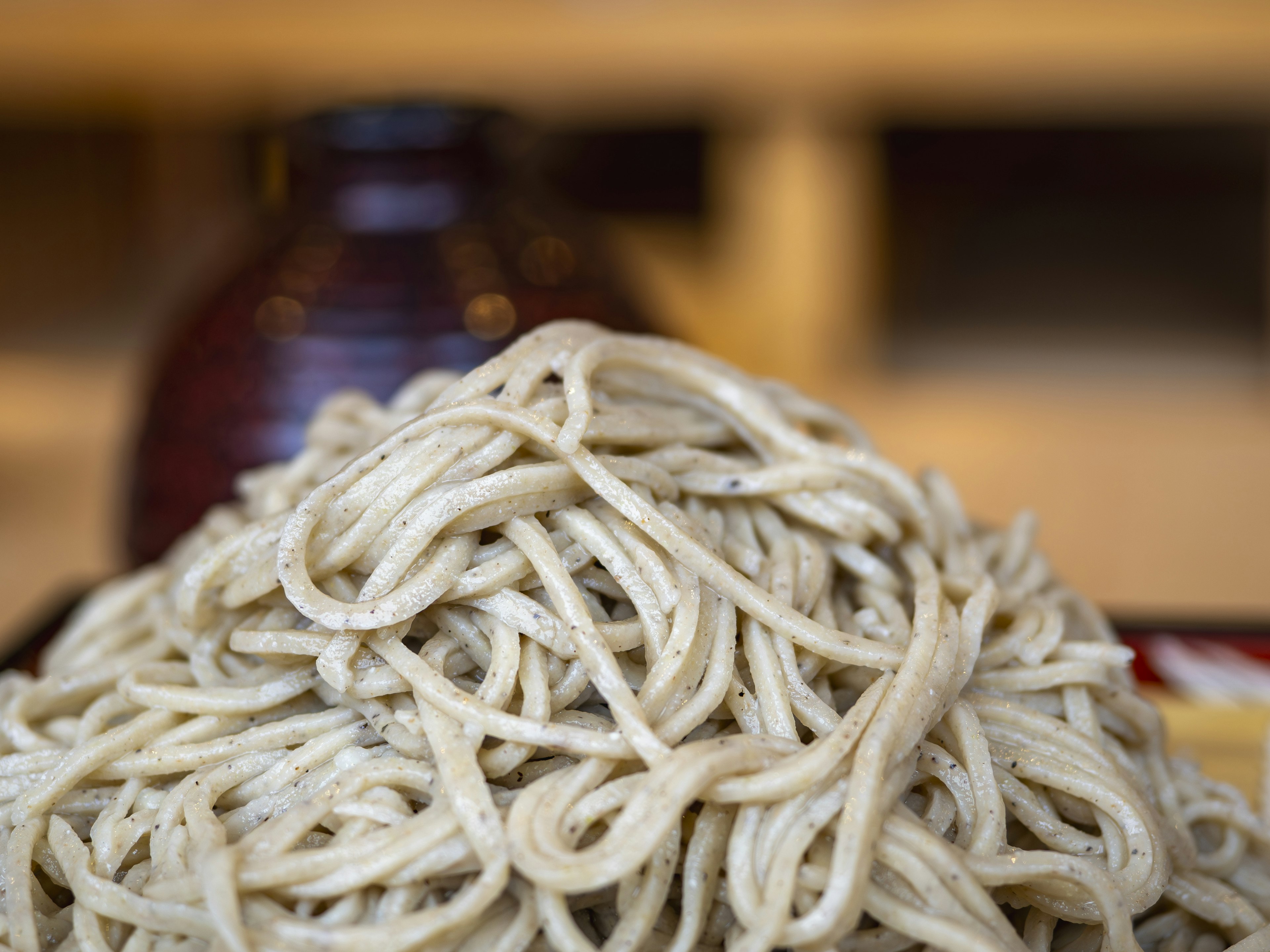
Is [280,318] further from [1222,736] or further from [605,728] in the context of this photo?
[1222,736]

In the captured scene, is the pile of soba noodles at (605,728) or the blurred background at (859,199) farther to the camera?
the blurred background at (859,199)

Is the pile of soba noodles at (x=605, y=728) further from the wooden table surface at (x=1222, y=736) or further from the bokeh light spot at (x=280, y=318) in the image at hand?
the bokeh light spot at (x=280, y=318)

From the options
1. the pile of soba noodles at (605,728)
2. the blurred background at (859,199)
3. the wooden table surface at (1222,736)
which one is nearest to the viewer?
the pile of soba noodles at (605,728)

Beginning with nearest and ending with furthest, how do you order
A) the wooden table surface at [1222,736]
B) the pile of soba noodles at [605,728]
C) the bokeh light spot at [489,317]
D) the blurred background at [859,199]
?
the pile of soba noodles at [605,728]
the wooden table surface at [1222,736]
the bokeh light spot at [489,317]
the blurred background at [859,199]

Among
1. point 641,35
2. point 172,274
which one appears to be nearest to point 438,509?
point 641,35

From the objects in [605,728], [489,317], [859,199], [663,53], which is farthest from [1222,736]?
[663,53]

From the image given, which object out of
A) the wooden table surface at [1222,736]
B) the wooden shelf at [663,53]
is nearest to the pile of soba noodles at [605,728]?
the wooden table surface at [1222,736]

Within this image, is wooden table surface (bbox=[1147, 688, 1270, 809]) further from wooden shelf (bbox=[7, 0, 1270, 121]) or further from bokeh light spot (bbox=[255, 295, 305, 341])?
wooden shelf (bbox=[7, 0, 1270, 121])

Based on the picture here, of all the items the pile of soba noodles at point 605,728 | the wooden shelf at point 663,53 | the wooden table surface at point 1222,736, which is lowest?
the wooden table surface at point 1222,736
